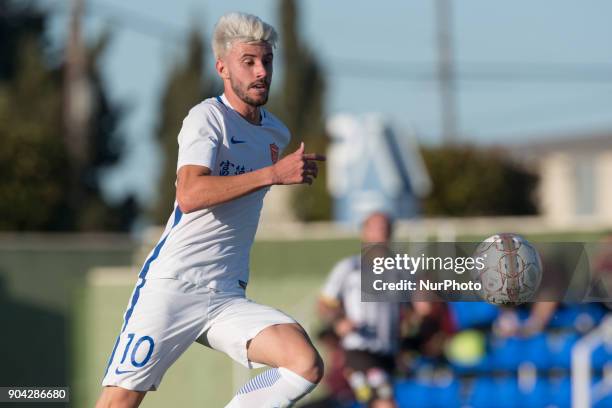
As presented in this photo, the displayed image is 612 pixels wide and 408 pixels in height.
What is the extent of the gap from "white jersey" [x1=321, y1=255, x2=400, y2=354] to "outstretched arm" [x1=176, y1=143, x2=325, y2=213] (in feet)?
16.6

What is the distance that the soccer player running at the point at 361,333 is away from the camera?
36.6ft

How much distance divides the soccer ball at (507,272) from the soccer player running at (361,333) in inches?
156

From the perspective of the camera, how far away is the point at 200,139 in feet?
20.4

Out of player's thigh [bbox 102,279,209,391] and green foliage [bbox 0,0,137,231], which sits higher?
green foliage [bbox 0,0,137,231]

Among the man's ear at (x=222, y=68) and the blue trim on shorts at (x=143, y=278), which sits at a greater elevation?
the man's ear at (x=222, y=68)

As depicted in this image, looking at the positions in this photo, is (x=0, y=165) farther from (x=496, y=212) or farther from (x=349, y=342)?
(x=349, y=342)

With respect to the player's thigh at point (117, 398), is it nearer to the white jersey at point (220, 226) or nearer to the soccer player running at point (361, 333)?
the white jersey at point (220, 226)

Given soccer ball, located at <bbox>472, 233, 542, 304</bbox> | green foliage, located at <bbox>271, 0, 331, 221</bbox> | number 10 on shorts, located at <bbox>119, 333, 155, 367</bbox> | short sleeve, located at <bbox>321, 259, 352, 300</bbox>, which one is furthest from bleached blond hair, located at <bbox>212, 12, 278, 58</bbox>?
green foliage, located at <bbox>271, 0, 331, 221</bbox>

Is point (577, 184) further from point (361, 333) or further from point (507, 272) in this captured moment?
point (507, 272)

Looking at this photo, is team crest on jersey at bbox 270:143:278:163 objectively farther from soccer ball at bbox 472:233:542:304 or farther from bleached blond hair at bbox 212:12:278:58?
soccer ball at bbox 472:233:542:304

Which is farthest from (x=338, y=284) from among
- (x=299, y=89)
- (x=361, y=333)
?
(x=299, y=89)

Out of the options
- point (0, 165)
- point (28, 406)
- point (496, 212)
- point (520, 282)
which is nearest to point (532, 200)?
point (496, 212)

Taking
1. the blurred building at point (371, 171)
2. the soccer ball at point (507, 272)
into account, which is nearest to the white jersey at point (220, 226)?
the soccer ball at point (507, 272)

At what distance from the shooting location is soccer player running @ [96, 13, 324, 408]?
20.7 ft
